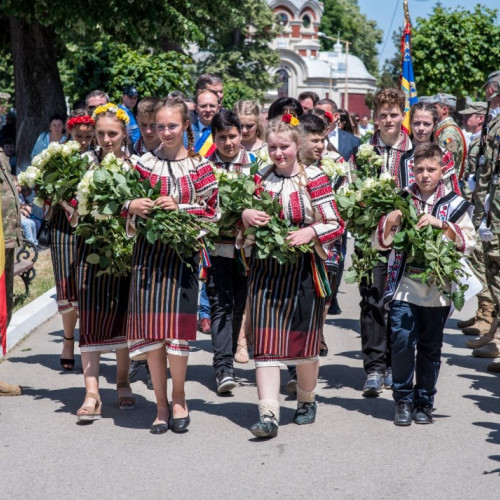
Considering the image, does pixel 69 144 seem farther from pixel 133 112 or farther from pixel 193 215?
pixel 133 112

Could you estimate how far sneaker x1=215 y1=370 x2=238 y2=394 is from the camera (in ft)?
22.9

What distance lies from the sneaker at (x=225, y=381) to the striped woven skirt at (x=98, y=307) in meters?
0.92

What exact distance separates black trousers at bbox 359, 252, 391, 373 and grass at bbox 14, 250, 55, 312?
13.8 feet

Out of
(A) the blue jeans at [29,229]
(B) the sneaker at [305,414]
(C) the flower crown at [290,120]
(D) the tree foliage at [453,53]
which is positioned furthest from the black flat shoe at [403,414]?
(D) the tree foliage at [453,53]

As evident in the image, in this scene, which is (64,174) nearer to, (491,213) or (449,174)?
(449,174)

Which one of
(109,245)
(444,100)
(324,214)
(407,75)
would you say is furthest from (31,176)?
(407,75)

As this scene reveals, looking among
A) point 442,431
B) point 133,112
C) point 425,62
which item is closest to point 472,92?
point 425,62

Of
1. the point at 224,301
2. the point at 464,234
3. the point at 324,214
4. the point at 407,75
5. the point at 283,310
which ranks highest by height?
the point at 407,75

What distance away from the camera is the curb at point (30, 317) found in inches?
341

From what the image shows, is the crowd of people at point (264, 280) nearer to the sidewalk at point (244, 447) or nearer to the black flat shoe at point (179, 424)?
the black flat shoe at point (179, 424)

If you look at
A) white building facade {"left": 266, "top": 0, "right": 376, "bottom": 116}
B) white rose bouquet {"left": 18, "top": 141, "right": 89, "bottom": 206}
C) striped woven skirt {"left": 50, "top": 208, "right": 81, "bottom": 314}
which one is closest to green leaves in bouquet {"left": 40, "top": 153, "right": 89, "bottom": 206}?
white rose bouquet {"left": 18, "top": 141, "right": 89, "bottom": 206}

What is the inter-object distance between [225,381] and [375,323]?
1200mm

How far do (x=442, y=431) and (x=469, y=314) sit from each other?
4.52m

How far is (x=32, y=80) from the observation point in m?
18.4
